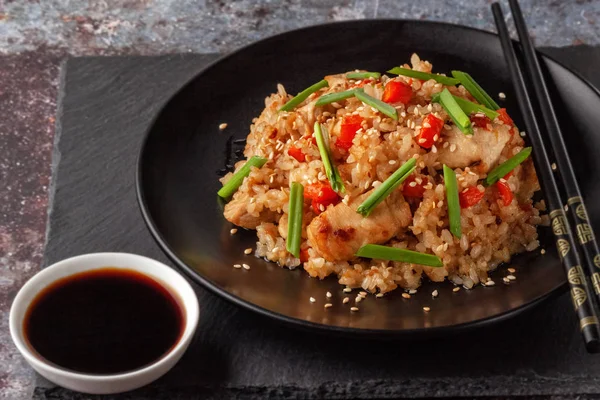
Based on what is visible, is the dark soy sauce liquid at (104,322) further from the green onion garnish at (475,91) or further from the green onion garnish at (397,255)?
the green onion garnish at (475,91)

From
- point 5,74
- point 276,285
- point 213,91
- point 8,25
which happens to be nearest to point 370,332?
point 276,285

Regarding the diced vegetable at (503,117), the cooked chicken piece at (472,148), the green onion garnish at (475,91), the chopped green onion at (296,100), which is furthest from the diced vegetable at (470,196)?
the chopped green onion at (296,100)

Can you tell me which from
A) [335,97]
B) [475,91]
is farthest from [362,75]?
[475,91]

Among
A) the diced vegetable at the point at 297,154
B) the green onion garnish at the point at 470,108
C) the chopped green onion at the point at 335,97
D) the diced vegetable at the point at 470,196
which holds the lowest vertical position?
the diced vegetable at the point at 470,196

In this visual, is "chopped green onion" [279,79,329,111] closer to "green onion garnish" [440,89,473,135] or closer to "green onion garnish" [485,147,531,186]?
"green onion garnish" [440,89,473,135]

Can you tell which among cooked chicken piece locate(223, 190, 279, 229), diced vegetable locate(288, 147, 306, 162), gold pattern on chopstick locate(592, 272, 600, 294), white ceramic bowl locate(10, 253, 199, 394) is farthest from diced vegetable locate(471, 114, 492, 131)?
white ceramic bowl locate(10, 253, 199, 394)

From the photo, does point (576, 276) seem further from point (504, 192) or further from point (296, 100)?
point (296, 100)

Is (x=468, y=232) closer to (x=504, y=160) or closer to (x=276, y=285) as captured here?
(x=504, y=160)
